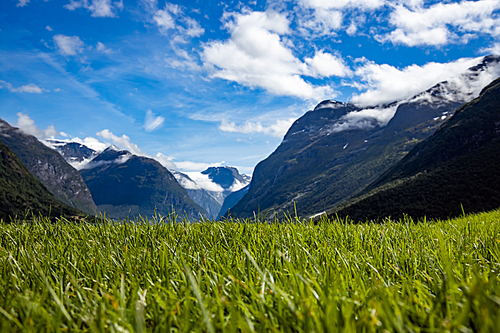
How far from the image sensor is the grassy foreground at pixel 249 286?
1.29 metres

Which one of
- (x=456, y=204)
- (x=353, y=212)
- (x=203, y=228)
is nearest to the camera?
(x=203, y=228)

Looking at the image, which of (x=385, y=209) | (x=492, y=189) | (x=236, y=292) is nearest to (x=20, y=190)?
(x=385, y=209)

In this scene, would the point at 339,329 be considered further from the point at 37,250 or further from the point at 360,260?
the point at 37,250

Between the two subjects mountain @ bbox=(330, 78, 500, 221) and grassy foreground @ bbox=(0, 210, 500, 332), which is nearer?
grassy foreground @ bbox=(0, 210, 500, 332)

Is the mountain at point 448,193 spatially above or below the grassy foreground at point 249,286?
below

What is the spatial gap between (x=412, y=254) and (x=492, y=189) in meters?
156

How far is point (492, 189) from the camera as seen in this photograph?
118 m

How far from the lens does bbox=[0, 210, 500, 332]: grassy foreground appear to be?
1.29 meters

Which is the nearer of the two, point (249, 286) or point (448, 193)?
point (249, 286)

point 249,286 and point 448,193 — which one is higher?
point 249,286

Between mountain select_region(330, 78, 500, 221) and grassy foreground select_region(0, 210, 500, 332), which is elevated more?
grassy foreground select_region(0, 210, 500, 332)

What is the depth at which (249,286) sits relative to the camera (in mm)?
1748

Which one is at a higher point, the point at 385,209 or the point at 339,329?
the point at 339,329

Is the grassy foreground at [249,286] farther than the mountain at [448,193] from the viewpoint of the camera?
No
